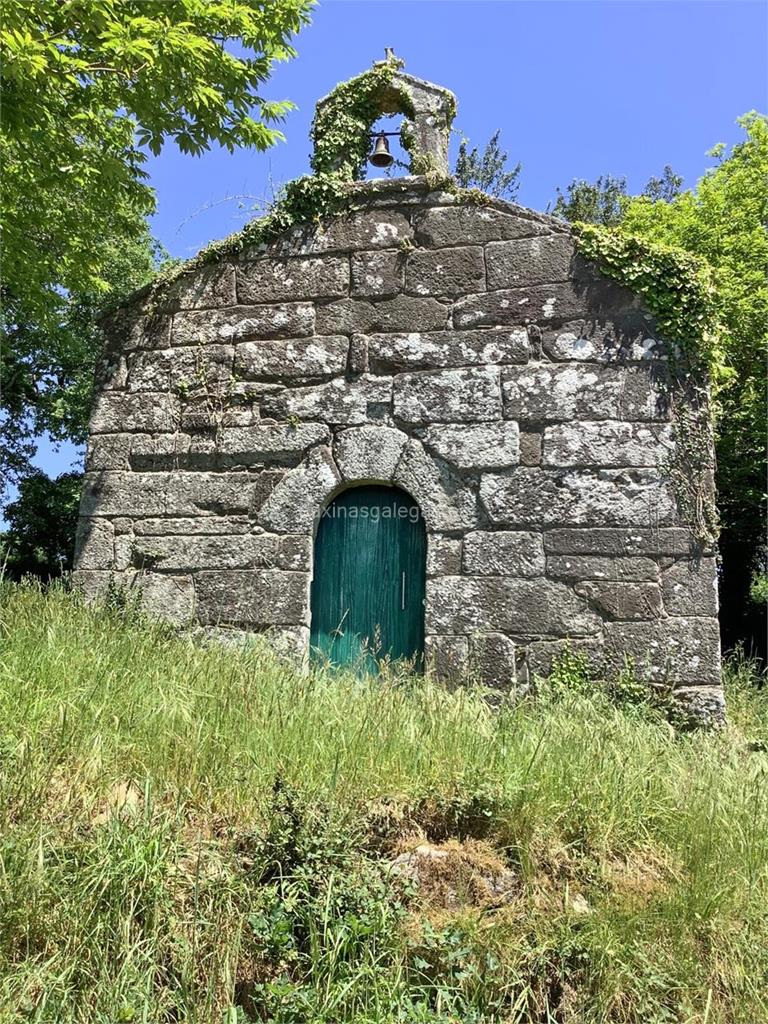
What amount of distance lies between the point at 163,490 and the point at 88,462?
2.43 ft

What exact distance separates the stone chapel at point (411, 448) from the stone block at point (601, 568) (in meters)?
0.01

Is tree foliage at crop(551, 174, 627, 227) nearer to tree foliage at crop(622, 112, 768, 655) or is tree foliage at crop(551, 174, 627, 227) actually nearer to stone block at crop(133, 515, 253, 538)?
tree foliage at crop(622, 112, 768, 655)

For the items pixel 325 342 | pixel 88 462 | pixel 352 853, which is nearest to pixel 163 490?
pixel 88 462

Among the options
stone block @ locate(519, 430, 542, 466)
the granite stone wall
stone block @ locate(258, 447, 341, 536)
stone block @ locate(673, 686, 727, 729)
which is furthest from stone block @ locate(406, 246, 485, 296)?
stone block @ locate(673, 686, 727, 729)

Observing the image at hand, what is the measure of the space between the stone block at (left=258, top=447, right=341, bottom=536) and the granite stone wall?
17 mm

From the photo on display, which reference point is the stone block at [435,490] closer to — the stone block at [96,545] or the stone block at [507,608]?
the stone block at [507,608]

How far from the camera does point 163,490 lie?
245 inches

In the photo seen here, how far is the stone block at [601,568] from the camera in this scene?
5.28 m

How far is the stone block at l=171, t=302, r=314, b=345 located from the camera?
623 centimetres

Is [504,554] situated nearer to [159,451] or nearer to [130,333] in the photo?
[159,451]

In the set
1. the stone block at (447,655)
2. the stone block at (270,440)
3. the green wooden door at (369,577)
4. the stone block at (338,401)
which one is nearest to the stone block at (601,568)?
the stone block at (447,655)

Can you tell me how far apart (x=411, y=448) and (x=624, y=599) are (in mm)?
1806

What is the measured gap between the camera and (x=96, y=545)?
20.6 ft

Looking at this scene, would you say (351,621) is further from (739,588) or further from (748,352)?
(748,352)
